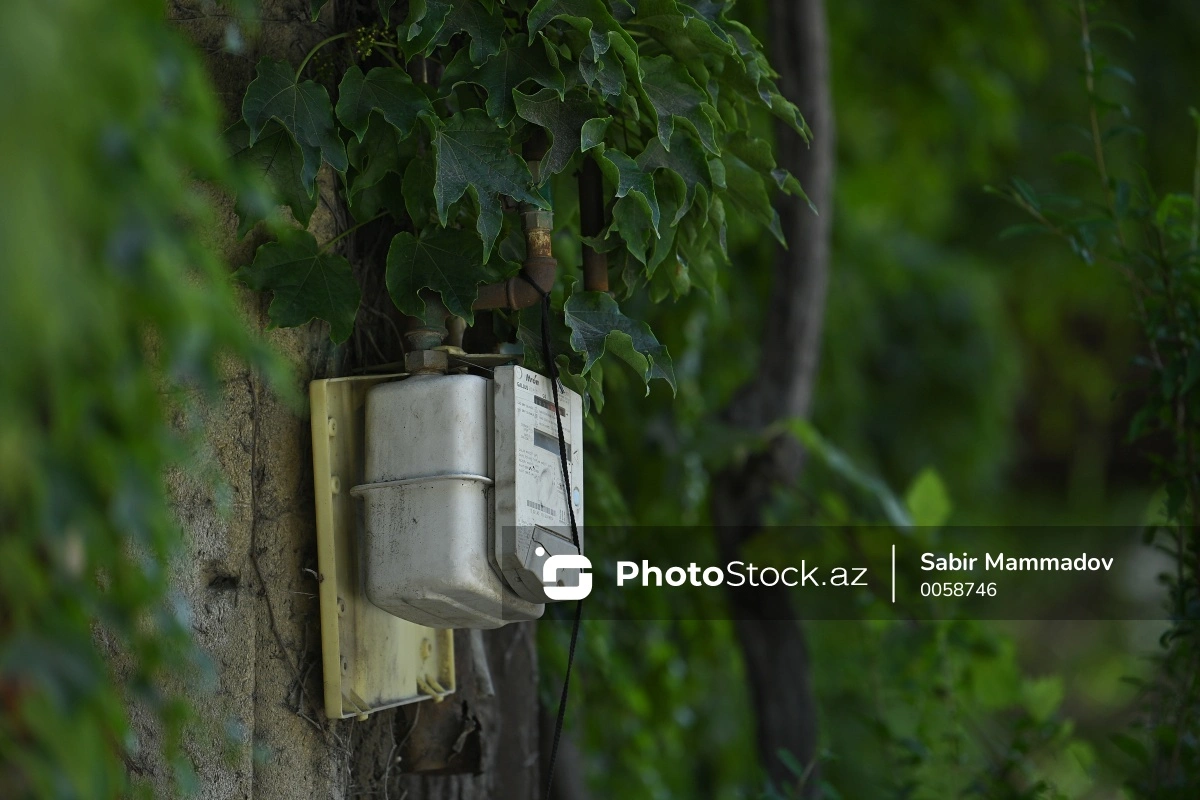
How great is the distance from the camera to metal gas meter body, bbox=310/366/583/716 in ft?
4.69

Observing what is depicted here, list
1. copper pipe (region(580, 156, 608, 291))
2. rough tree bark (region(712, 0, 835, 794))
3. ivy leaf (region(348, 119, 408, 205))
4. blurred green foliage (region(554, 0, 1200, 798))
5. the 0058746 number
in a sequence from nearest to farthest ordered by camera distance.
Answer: ivy leaf (region(348, 119, 408, 205))
copper pipe (region(580, 156, 608, 291))
blurred green foliage (region(554, 0, 1200, 798))
the 0058746 number
rough tree bark (region(712, 0, 835, 794))

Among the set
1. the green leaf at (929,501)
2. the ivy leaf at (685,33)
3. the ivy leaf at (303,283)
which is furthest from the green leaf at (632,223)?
the green leaf at (929,501)

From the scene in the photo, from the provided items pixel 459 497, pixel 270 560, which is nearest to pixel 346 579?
pixel 270 560

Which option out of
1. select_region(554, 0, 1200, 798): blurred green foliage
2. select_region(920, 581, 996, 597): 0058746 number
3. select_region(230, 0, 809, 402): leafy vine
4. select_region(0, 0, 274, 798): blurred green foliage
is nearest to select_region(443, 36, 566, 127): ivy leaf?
select_region(230, 0, 809, 402): leafy vine

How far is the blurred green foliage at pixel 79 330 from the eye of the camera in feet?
2.30

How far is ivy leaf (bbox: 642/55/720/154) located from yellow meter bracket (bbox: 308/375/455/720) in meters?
0.46

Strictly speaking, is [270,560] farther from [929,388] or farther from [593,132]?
[929,388]

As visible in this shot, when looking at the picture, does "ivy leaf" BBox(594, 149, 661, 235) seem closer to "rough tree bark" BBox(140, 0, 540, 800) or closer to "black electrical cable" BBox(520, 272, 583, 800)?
"black electrical cable" BBox(520, 272, 583, 800)

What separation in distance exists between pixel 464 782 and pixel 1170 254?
1.50m

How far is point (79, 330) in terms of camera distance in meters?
0.76

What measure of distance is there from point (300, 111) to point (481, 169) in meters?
0.21

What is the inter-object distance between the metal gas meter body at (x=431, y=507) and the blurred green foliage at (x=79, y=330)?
57 centimetres

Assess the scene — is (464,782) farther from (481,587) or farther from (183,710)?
(183,710)

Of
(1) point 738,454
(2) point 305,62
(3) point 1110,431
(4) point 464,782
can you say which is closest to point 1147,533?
(1) point 738,454
